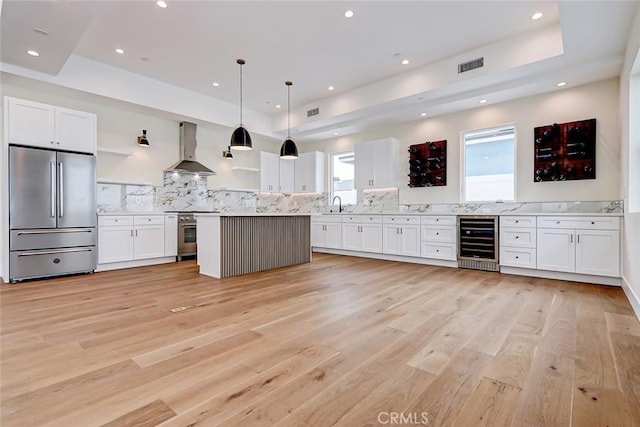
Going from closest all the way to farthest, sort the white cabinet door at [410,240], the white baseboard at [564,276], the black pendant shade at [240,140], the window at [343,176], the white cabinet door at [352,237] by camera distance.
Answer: the white baseboard at [564,276] < the black pendant shade at [240,140] < the white cabinet door at [410,240] < the white cabinet door at [352,237] < the window at [343,176]

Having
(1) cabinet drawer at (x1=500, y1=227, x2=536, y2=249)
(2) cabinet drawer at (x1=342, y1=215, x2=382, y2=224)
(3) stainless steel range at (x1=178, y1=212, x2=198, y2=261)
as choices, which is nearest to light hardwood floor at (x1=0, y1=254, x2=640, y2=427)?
(1) cabinet drawer at (x1=500, y1=227, x2=536, y2=249)

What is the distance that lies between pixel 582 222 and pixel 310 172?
18.0 feet

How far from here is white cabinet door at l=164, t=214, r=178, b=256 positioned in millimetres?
5723

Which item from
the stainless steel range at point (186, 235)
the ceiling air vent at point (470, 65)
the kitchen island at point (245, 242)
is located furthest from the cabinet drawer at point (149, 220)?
the ceiling air vent at point (470, 65)

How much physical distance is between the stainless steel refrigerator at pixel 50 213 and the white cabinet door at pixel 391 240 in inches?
197

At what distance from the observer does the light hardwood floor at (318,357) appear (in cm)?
147

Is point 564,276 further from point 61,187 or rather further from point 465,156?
point 61,187

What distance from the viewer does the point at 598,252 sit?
158 inches

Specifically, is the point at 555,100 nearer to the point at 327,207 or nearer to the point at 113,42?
the point at 327,207

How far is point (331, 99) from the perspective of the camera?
6.29 m

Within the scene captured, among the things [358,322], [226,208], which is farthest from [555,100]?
[226,208]

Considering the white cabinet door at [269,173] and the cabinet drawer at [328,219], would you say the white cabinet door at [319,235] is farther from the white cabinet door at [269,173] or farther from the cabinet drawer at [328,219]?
the white cabinet door at [269,173]

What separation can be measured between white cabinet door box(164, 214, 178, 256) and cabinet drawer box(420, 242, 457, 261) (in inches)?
182

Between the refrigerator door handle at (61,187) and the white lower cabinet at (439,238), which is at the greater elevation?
the refrigerator door handle at (61,187)
